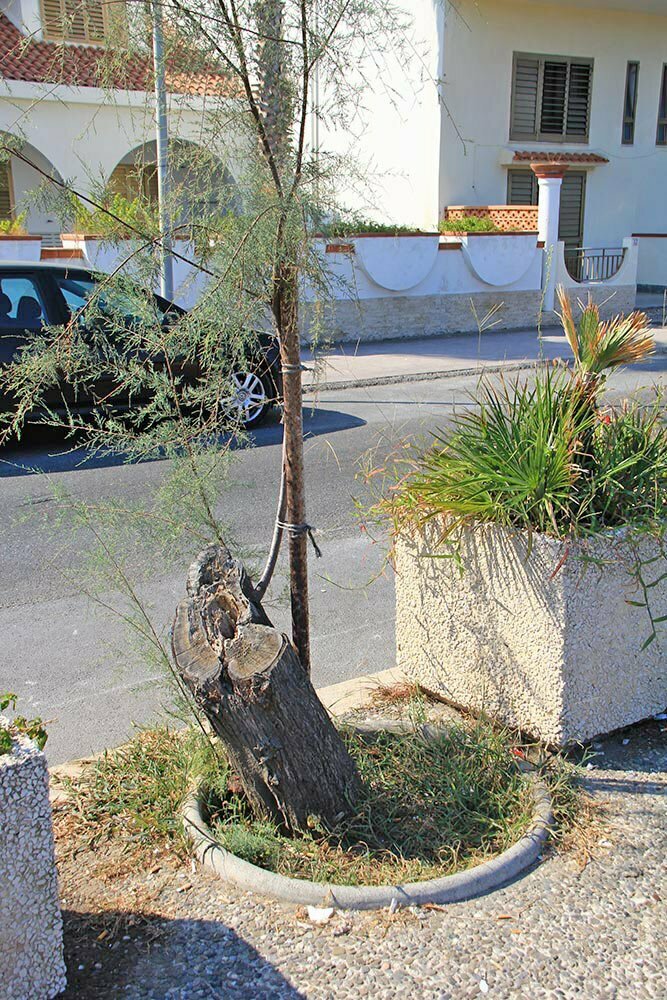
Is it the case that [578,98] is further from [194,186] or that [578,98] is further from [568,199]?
[194,186]

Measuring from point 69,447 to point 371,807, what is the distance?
7.29 metres

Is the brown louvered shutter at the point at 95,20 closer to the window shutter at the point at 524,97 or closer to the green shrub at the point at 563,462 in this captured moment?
the green shrub at the point at 563,462

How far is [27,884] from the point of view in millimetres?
2459

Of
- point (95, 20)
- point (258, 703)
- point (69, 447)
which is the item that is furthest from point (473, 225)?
point (258, 703)

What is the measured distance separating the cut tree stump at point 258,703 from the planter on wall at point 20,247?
11599 mm

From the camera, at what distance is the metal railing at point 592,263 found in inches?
837

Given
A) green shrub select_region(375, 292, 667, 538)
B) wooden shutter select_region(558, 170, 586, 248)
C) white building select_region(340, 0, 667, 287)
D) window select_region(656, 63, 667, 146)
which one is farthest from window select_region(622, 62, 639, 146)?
green shrub select_region(375, 292, 667, 538)

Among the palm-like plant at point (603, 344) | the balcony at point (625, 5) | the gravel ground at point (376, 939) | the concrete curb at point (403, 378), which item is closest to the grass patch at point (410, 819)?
the gravel ground at point (376, 939)

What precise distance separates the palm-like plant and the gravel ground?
1.74 m

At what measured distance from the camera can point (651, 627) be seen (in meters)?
3.82

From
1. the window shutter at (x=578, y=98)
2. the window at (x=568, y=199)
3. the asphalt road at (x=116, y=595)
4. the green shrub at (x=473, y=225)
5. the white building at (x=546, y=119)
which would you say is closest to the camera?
the asphalt road at (x=116, y=595)

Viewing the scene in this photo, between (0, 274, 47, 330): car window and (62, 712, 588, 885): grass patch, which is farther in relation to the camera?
(0, 274, 47, 330): car window

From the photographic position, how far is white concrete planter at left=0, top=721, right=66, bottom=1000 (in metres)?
2.42

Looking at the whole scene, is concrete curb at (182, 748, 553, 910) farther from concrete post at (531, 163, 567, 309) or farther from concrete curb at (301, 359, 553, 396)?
concrete post at (531, 163, 567, 309)
